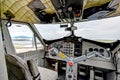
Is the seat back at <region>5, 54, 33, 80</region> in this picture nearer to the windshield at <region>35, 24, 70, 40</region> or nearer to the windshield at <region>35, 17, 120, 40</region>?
the windshield at <region>35, 17, 120, 40</region>

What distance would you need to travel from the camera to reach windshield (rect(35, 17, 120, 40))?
3.05m

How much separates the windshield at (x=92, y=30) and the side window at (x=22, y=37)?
1.03ft

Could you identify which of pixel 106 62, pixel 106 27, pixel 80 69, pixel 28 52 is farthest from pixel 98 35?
pixel 28 52

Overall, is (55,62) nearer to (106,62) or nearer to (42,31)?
(42,31)

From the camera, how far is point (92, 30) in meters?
3.34

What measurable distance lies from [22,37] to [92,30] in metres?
1.73

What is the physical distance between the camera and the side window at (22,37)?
10.8ft

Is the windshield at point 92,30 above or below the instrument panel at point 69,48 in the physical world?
above

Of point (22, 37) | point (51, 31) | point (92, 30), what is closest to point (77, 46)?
point (92, 30)

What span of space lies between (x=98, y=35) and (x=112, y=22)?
41 cm

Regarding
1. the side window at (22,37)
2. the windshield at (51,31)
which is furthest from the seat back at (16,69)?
the windshield at (51,31)

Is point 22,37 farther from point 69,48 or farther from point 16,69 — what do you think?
point 16,69

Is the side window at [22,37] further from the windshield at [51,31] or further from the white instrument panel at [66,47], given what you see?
the white instrument panel at [66,47]

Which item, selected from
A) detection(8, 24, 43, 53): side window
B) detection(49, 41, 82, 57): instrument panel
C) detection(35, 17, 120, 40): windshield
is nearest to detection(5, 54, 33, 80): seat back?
detection(8, 24, 43, 53): side window
